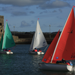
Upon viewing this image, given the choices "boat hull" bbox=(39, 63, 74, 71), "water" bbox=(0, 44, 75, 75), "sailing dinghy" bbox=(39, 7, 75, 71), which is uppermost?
"sailing dinghy" bbox=(39, 7, 75, 71)

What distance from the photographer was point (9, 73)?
31594 millimetres

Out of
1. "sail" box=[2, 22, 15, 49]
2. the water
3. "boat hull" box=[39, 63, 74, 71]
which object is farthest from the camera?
"sail" box=[2, 22, 15, 49]

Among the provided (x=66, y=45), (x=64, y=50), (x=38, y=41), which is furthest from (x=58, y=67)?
(x=38, y=41)

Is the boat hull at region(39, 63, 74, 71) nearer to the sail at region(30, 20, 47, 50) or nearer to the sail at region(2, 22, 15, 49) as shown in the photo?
the sail at region(30, 20, 47, 50)

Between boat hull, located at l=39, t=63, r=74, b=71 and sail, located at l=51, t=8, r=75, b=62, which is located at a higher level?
sail, located at l=51, t=8, r=75, b=62

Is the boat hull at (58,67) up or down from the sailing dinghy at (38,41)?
down

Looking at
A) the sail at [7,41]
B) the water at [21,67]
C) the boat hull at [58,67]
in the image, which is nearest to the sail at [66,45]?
the boat hull at [58,67]

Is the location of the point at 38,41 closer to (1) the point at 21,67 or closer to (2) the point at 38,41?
(2) the point at 38,41

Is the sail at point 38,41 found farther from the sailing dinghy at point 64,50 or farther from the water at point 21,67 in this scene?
the sailing dinghy at point 64,50

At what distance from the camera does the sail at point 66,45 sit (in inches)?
1141

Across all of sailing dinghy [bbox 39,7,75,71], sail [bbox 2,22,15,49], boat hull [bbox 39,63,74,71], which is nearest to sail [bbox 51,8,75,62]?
sailing dinghy [bbox 39,7,75,71]

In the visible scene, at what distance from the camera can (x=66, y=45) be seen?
29.6 metres

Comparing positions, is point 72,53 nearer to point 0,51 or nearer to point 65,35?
point 65,35

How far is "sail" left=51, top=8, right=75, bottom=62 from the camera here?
2899 centimetres
